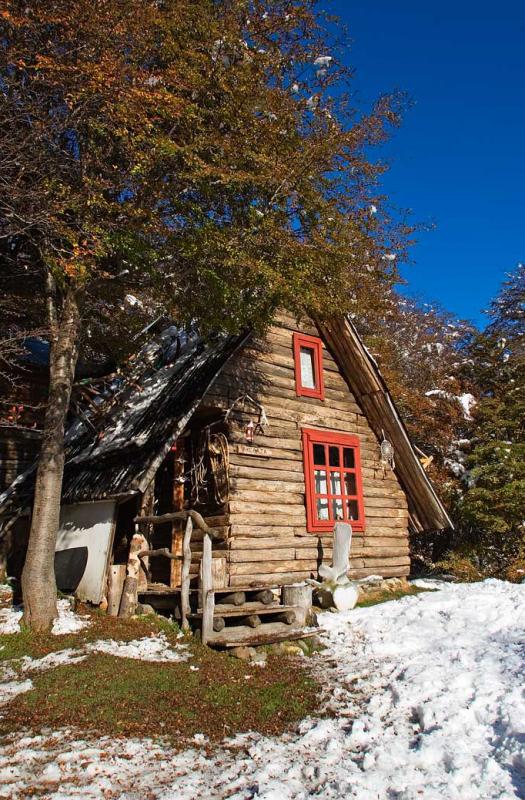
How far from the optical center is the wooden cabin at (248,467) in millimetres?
11523

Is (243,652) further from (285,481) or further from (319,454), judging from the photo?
(319,454)

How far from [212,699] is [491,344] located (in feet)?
56.9

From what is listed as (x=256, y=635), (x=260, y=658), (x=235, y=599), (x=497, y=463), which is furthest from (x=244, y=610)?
(x=497, y=463)

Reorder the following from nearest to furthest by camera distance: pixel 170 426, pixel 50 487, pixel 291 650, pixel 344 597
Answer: pixel 291 650 < pixel 50 487 < pixel 170 426 < pixel 344 597

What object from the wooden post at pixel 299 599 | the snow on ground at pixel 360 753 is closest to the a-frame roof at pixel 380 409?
the wooden post at pixel 299 599

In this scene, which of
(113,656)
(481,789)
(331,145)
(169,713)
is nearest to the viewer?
(481,789)

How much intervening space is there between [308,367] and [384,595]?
5.75m

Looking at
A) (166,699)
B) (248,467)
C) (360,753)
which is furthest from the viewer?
(248,467)

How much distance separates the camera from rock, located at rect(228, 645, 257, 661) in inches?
335

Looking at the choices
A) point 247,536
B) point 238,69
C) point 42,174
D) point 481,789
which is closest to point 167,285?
point 42,174

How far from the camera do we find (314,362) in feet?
48.9

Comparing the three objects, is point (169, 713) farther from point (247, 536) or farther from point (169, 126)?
point (169, 126)

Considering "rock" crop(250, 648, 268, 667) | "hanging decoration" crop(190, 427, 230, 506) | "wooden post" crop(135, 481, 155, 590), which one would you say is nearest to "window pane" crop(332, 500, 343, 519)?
"hanging decoration" crop(190, 427, 230, 506)

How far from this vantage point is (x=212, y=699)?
6.75 m
